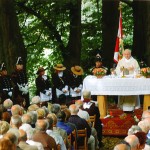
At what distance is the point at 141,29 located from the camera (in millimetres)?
22359

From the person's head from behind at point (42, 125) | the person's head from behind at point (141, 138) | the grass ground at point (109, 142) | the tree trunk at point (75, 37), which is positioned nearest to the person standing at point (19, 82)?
the grass ground at point (109, 142)

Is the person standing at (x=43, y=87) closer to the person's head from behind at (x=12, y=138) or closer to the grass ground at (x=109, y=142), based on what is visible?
the grass ground at (x=109, y=142)

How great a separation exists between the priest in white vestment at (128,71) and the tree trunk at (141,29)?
4.36 m

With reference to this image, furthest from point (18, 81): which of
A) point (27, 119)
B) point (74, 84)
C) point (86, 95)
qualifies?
point (27, 119)

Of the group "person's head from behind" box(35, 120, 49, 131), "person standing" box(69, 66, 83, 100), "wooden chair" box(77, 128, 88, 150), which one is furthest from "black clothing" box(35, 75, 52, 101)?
"person's head from behind" box(35, 120, 49, 131)

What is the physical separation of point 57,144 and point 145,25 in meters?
13.8

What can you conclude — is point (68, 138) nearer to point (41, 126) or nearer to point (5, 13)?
point (41, 126)

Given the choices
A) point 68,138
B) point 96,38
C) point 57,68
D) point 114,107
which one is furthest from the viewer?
point 96,38

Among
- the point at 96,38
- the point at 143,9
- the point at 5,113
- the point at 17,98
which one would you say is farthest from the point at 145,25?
the point at 5,113

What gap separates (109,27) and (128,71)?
703cm

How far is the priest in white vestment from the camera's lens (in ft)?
56.0

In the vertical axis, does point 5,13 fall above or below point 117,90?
above

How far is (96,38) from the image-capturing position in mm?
25812

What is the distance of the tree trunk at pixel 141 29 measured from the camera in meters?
22.0
